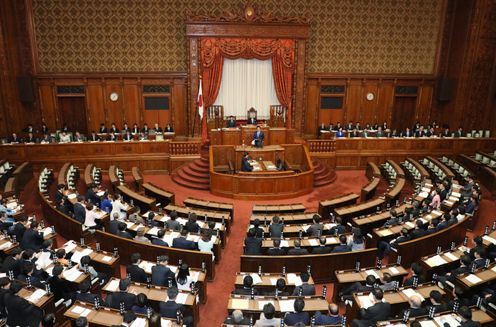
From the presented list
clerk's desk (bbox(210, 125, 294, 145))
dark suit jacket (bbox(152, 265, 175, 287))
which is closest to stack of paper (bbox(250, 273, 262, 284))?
Result: dark suit jacket (bbox(152, 265, 175, 287))

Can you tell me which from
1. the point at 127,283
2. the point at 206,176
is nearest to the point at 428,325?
the point at 127,283

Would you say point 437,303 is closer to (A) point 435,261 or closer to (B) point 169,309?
(A) point 435,261

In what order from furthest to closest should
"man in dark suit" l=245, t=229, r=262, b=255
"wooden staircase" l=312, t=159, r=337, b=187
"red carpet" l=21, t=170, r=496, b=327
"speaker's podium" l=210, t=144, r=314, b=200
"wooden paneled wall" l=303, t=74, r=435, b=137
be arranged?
"wooden paneled wall" l=303, t=74, r=435, b=137
"wooden staircase" l=312, t=159, r=337, b=187
"speaker's podium" l=210, t=144, r=314, b=200
"man in dark suit" l=245, t=229, r=262, b=255
"red carpet" l=21, t=170, r=496, b=327

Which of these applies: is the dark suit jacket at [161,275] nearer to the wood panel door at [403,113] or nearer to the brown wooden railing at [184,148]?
the brown wooden railing at [184,148]

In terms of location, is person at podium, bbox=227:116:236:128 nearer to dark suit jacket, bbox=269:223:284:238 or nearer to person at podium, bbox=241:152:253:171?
person at podium, bbox=241:152:253:171

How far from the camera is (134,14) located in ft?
58.6

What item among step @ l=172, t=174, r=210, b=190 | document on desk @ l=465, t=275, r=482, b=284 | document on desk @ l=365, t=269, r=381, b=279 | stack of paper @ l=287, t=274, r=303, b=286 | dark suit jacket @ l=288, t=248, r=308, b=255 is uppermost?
dark suit jacket @ l=288, t=248, r=308, b=255

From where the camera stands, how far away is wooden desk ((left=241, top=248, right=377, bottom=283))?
814 cm

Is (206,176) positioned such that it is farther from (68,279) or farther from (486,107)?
(486,107)

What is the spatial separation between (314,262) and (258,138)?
8.30 meters

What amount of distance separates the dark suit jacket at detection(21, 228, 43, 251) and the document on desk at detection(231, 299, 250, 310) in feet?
14.4

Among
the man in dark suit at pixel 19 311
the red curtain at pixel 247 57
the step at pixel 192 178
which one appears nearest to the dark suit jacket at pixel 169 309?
the man in dark suit at pixel 19 311

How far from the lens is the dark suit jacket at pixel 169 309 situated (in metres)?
6.07

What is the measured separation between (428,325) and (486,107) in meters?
16.4
